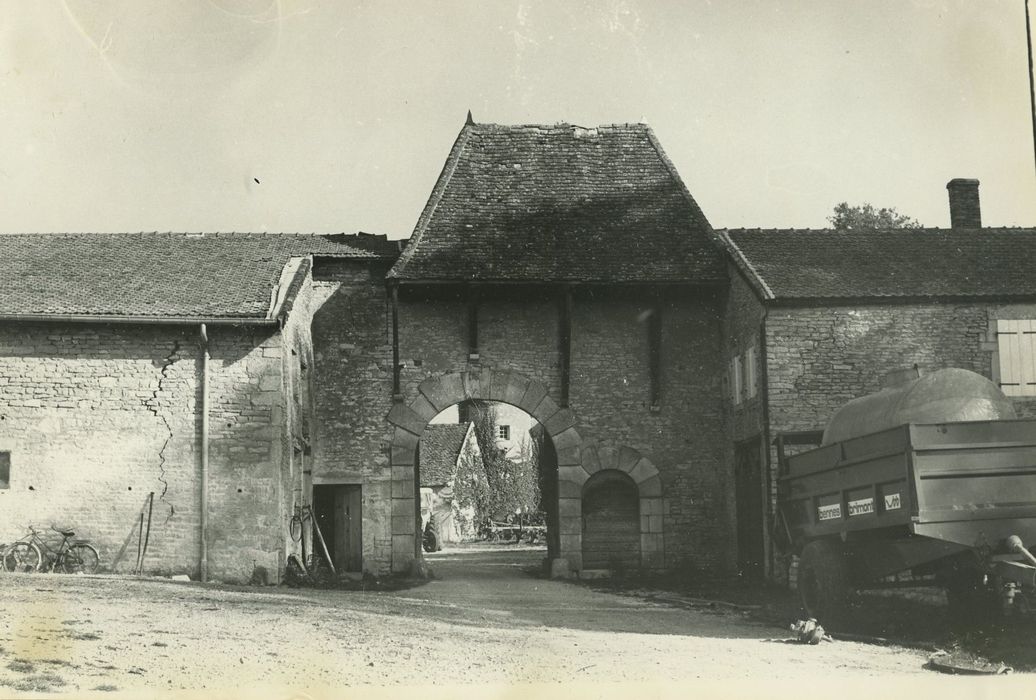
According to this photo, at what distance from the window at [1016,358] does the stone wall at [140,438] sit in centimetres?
1117

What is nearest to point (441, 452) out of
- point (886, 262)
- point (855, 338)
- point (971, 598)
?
point (886, 262)

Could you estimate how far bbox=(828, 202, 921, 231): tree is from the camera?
118 ft

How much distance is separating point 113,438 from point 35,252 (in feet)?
16.2

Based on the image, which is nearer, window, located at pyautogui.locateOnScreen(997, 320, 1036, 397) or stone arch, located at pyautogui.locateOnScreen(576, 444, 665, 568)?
window, located at pyautogui.locateOnScreen(997, 320, 1036, 397)

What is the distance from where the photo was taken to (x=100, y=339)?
1650cm

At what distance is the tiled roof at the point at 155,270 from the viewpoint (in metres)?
16.7

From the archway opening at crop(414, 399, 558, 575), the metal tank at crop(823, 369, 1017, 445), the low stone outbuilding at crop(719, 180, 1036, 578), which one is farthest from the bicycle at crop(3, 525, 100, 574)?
the archway opening at crop(414, 399, 558, 575)

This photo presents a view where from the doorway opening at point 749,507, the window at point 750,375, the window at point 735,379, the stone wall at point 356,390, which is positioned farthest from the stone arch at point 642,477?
the stone wall at point 356,390

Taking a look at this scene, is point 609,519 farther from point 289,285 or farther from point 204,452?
point 204,452

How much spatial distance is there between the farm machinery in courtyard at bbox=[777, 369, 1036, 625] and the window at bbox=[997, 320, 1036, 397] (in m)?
6.44

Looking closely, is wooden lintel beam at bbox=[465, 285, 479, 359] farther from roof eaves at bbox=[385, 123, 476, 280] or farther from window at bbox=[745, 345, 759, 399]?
window at bbox=[745, 345, 759, 399]

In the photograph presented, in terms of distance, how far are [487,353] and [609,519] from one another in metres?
3.68

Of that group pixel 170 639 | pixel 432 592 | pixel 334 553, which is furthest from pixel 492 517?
pixel 170 639

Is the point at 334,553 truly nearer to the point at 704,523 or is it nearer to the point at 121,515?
the point at 121,515
